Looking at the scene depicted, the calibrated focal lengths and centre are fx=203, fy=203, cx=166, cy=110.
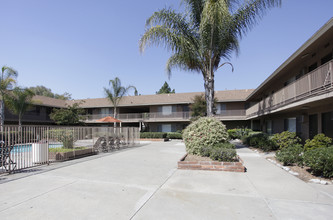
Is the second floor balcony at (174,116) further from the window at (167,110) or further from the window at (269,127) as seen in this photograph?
the window at (269,127)

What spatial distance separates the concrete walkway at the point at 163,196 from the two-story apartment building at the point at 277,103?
4195mm

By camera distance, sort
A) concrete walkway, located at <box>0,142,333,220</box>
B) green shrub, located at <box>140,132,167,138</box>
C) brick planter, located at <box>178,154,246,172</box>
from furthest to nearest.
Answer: green shrub, located at <box>140,132,167,138</box> → brick planter, located at <box>178,154,246,172</box> → concrete walkway, located at <box>0,142,333,220</box>

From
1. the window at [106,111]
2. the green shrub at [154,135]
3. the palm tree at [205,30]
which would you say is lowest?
the green shrub at [154,135]

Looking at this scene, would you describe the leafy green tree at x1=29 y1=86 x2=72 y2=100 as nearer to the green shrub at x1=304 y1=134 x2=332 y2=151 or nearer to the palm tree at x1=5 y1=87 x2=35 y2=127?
the palm tree at x1=5 y1=87 x2=35 y2=127

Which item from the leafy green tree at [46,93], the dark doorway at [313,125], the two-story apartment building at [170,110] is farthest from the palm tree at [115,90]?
the leafy green tree at [46,93]

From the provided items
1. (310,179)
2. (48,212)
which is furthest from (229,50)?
(48,212)

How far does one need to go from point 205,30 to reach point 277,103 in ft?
20.4

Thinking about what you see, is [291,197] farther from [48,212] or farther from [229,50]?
[229,50]

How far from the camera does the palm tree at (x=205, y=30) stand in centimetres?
1105

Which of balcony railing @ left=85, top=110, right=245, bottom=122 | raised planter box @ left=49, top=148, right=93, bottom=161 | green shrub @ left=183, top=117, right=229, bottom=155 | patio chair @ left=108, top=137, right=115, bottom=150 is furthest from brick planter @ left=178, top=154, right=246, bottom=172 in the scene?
balcony railing @ left=85, top=110, right=245, bottom=122

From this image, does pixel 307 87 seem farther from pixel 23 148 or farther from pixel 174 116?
pixel 174 116

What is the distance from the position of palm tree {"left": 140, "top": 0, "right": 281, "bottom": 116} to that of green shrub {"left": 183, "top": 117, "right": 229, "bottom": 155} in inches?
104

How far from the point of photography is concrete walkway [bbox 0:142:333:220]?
383 cm

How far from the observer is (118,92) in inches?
1017
